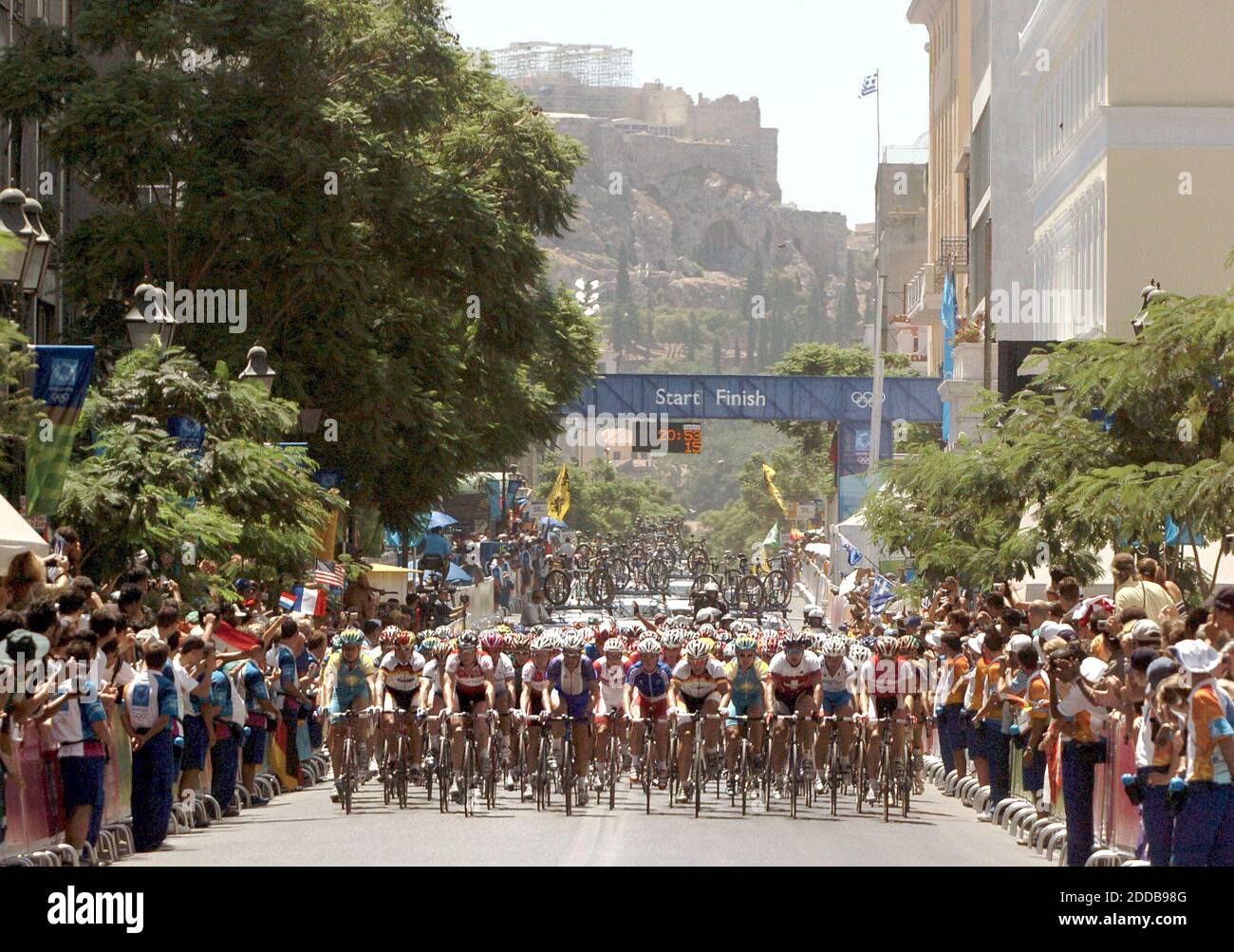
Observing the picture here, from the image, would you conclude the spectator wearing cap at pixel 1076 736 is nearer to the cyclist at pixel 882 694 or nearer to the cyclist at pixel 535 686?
the cyclist at pixel 882 694

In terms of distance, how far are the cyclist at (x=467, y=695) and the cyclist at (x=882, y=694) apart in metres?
3.63

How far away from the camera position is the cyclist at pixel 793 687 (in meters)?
21.7

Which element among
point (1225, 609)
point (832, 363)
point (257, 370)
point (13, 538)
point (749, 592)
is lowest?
point (749, 592)

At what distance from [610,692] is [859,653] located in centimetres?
251

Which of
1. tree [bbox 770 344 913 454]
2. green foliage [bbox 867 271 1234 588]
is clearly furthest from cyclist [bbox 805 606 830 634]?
tree [bbox 770 344 913 454]

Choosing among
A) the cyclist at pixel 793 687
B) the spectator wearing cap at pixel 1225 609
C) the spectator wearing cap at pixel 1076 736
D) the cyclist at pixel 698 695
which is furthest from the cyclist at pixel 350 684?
the spectator wearing cap at pixel 1225 609

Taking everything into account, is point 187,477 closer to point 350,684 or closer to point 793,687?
point 350,684

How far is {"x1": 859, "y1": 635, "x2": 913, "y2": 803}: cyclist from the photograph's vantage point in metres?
21.4

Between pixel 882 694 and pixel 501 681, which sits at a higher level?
pixel 501 681

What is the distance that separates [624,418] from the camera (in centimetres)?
9062

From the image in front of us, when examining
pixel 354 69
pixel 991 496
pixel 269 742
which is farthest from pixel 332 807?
pixel 354 69

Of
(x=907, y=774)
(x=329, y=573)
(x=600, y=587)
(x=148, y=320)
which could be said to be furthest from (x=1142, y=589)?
(x=600, y=587)

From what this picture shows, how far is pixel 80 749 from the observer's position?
15.0m

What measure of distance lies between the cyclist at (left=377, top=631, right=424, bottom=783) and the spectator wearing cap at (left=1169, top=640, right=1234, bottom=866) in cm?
1058
